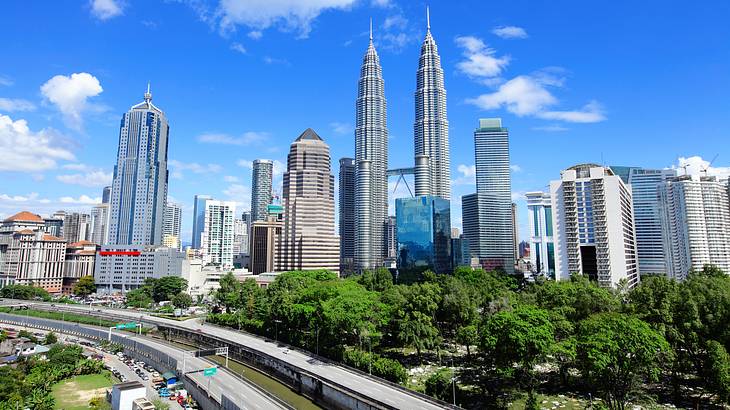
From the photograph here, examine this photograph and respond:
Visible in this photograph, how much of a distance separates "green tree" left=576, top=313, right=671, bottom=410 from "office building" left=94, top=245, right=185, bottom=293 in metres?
151

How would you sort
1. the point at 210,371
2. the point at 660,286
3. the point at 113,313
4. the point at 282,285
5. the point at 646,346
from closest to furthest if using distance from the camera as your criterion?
the point at 646,346, the point at 210,371, the point at 660,286, the point at 282,285, the point at 113,313

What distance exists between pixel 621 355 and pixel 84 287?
164 metres

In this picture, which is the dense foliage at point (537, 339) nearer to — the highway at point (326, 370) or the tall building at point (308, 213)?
the highway at point (326, 370)

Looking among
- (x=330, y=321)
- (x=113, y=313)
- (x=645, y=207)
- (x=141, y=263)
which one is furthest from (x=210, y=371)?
(x=645, y=207)

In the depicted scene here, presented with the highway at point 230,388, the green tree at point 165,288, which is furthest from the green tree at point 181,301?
the highway at point 230,388

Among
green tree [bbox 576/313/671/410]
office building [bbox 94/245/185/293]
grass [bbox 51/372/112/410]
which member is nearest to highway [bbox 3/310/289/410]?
grass [bbox 51/372/112/410]

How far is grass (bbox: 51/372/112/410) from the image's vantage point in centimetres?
4684

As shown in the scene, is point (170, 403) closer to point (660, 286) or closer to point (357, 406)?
point (357, 406)

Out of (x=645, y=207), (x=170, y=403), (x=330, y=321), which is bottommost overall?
(x=170, y=403)

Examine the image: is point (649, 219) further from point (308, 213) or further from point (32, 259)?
point (32, 259)

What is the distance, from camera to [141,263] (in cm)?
15600

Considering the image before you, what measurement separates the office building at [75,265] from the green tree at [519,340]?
6518 inches

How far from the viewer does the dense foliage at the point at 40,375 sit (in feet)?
136

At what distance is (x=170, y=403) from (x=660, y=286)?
6191cm
